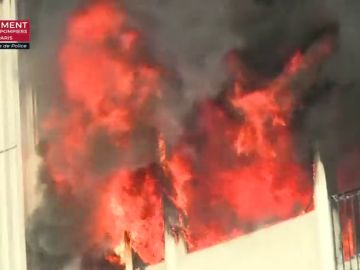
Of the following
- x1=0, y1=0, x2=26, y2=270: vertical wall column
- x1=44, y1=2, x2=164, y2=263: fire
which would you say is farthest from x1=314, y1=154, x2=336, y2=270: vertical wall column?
x1=0, y1=0, x2=26, y2=270: vertical wall column

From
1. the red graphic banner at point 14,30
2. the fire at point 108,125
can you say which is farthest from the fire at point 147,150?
the red graphic banner at point 14,30

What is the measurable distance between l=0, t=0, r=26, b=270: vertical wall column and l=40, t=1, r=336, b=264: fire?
0.32 feet

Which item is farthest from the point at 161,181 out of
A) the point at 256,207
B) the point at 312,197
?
the point at 312,197

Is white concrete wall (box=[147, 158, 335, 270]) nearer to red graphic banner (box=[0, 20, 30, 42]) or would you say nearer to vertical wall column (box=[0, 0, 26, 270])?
vertical wall column (box=[0, 0, 26, 270])

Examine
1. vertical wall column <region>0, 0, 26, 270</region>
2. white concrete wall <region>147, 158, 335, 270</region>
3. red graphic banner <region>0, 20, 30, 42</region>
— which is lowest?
white concrete wall <region>147, 158, 335, 270</region>

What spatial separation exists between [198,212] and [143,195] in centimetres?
19

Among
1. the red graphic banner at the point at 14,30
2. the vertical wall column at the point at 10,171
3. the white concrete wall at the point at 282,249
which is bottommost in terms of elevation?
the white concrete wall at the point at 282,249

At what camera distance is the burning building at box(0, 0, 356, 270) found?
5.88ft

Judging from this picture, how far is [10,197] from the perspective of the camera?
5.79 feet

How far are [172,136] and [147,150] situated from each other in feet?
0.30

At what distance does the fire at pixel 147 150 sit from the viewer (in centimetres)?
183

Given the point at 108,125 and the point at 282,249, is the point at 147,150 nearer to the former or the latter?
the point at 108,125

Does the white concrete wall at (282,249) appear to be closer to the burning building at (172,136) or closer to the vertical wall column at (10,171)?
the burning building at (172,136)

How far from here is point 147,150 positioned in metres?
1.88
